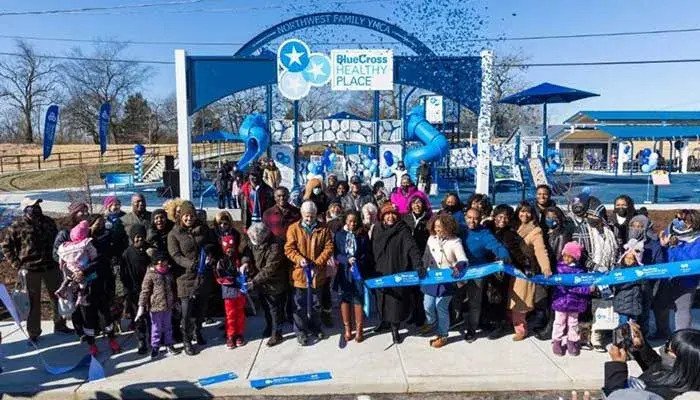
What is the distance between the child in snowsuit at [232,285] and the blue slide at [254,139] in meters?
12.6

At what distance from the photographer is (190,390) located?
4629mm

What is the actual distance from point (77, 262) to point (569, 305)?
4979 mm

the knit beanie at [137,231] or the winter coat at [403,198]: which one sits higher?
the winter coat at [403,198]

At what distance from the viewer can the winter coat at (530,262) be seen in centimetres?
534

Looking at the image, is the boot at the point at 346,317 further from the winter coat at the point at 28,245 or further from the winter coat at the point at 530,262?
the winter coat at the point at 28,245

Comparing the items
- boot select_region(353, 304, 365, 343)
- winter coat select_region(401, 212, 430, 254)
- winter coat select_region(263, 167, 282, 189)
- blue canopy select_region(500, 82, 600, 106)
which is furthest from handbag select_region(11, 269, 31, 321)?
blue canopy select_region(500, 82, 600, 106)

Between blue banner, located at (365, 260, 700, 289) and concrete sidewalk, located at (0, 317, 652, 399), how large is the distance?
2.40 ft

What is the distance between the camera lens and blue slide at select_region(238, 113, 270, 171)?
18172 mm

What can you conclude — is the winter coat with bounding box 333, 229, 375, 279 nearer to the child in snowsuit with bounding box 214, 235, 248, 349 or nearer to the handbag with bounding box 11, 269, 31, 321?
the child in snowsuit with bounding box 214, 235, 248, 349

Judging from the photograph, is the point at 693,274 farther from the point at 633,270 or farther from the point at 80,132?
the point at 80,132

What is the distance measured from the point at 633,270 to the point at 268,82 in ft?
36.2

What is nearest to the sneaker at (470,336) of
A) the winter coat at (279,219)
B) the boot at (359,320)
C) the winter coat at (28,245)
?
the boot at (359,320)

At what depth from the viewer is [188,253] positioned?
17.3 ft

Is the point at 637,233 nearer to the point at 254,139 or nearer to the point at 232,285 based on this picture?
the point at 232,285
